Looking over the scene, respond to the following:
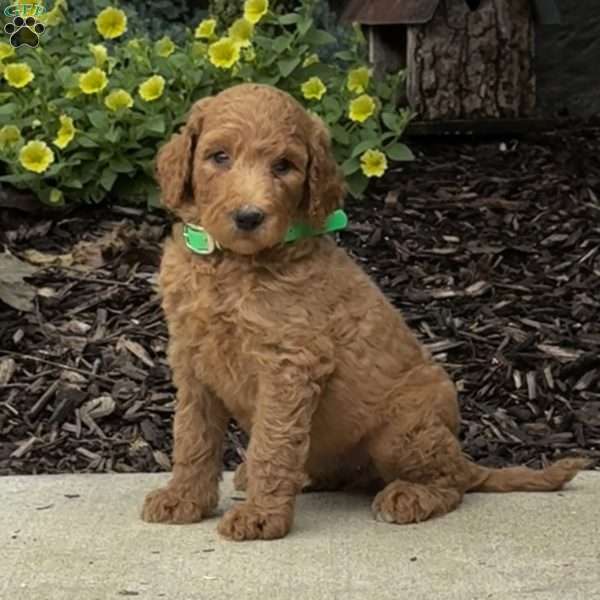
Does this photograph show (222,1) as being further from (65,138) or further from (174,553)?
(174,553)

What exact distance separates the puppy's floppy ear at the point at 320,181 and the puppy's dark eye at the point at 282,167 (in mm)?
79

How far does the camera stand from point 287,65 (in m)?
7.72

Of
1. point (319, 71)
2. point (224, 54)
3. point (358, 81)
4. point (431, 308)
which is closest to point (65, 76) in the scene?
point (224, 54)

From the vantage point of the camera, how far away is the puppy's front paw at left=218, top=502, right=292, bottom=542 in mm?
4688

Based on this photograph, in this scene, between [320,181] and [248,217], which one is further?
[320,181]

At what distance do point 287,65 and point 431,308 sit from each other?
1.55 m

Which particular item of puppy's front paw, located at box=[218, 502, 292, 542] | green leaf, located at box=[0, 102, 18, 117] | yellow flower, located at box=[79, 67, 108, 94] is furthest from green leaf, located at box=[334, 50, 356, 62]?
puppy's front paw, located at box=[218, 502, 292, 542]

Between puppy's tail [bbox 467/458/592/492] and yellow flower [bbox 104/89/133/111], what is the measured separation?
285cm

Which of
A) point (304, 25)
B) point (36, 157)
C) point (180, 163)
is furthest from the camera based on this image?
point (304, 25)

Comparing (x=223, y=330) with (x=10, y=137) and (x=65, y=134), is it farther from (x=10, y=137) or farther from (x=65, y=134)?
(x=10, y=137)

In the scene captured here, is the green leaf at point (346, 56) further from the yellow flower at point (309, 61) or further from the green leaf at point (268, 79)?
the green leaf at point (268, 79)

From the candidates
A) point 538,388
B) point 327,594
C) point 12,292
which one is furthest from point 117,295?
point 327,594

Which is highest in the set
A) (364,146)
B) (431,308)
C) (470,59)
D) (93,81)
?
(93,81)

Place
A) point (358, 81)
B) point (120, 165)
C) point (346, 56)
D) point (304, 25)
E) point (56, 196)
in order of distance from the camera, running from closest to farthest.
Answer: point (56, 196) → point (120, 165) → point (358, 81) → point (304, 25) → point (346, 56)
